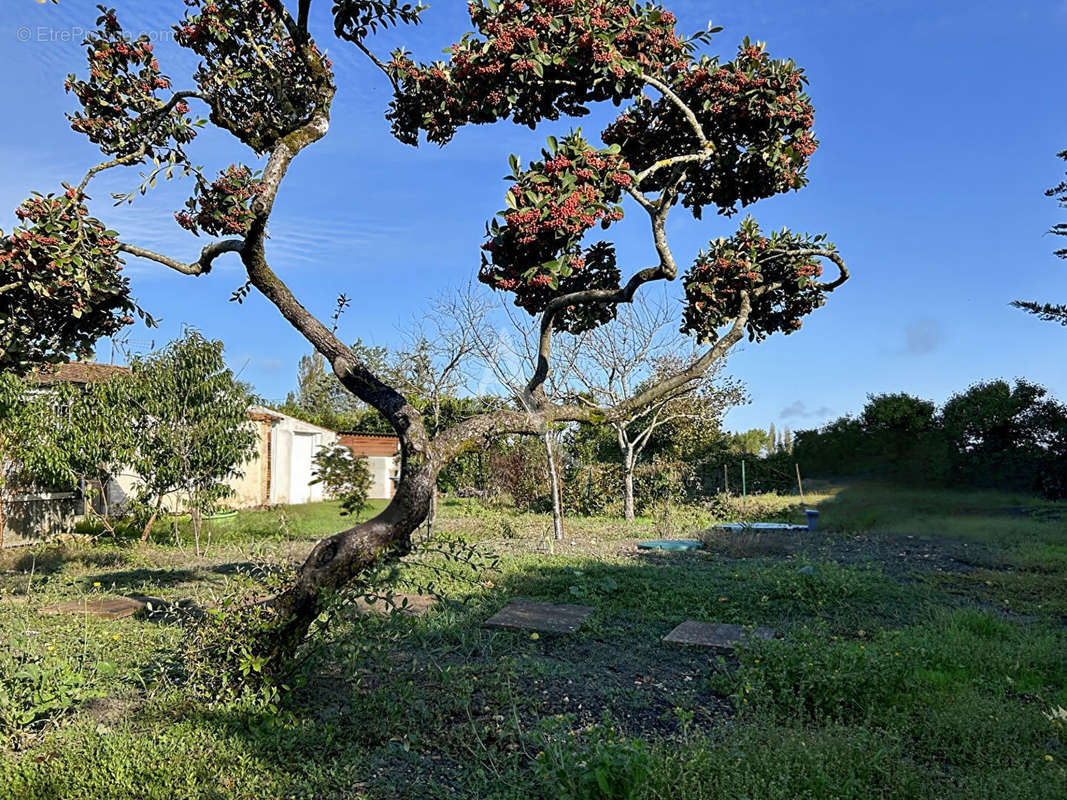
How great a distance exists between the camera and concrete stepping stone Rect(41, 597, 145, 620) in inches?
265

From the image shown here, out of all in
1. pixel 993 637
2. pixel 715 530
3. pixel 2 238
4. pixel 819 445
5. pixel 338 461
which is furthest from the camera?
pixel 819 445

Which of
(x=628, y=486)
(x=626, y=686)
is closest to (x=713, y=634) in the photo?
(x=626, y=686)

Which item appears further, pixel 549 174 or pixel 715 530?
pixel 715 530

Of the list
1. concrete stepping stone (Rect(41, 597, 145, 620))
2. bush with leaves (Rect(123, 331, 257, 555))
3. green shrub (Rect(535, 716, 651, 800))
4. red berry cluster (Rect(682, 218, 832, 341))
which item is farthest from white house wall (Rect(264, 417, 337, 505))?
green shrub (Rect(535, 716, 651, 800))

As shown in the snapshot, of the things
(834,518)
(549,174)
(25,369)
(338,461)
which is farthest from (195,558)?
(834,518)

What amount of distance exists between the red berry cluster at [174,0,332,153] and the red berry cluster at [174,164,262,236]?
0.68m

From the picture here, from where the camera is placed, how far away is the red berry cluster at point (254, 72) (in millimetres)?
5160

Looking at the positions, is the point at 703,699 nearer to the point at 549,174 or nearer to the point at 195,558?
the point at 549,174

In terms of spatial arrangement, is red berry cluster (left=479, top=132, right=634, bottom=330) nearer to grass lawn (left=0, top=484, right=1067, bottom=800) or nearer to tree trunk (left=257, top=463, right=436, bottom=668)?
tree trunk (left=257, top=463, right=436, bottom=668)

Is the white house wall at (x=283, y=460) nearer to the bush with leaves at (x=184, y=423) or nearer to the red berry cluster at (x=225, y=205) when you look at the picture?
the bush with leaves at (x=184, y=423)

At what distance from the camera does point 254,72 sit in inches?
211

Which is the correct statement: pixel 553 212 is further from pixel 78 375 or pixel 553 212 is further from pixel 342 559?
pixel 78 375

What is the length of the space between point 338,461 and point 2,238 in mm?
3411

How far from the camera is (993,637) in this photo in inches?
226
